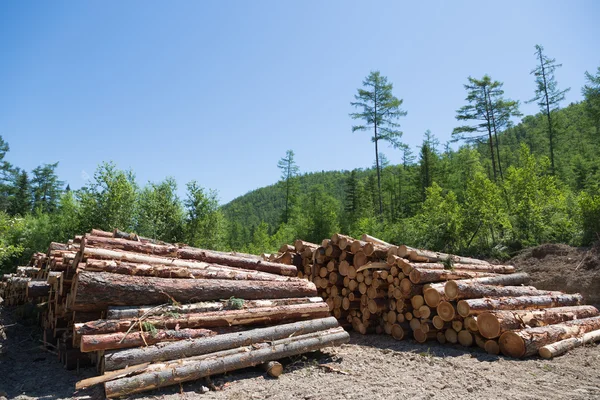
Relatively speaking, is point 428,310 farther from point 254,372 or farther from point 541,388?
point 254,372

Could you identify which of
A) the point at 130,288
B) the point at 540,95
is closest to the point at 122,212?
the point at 130,288

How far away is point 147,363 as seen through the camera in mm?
4328

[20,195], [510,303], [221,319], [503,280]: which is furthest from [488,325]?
[20,195]

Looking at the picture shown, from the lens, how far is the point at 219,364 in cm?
465

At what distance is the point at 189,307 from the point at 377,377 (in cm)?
288

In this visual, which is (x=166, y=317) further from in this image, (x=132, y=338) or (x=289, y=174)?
(x=289, y=174)

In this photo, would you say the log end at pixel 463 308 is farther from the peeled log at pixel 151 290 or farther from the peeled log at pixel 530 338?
the peeled log at pixel 151 290

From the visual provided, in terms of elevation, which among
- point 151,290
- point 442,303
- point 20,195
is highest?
point 20,195

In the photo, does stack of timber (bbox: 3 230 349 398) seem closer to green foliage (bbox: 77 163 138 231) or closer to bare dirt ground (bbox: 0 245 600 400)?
bare dirt ground (bbox: 0 245 600 400)

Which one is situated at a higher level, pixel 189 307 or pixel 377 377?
pixel 189 307

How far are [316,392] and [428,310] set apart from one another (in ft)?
11.9

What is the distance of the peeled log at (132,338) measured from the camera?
4.22 meters

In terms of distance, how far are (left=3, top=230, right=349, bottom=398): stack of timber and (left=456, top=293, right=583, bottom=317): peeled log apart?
2.37 meters

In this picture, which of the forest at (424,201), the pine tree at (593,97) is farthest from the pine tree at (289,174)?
the pine tree at (593,97)
